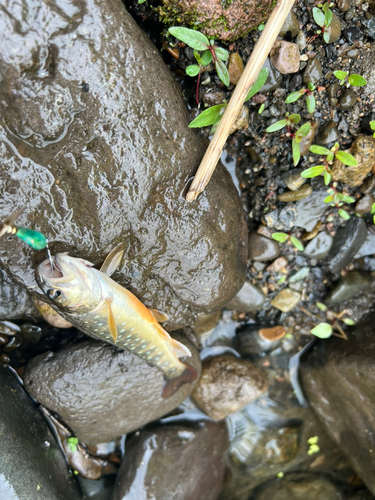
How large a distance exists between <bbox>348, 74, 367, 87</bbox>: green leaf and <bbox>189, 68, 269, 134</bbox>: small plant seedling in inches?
31.1

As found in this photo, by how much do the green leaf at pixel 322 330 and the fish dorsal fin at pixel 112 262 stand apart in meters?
2.74

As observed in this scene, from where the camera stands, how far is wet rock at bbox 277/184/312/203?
3.64 meters

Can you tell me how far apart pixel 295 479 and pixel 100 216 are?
4.78 m

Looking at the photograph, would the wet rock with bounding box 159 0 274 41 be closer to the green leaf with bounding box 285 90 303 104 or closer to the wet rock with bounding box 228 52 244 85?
the wet rock with bounding box 228 52 244 85

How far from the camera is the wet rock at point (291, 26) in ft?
9.72

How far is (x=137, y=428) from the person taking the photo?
436 centimetres

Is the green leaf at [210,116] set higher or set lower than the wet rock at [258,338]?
higher

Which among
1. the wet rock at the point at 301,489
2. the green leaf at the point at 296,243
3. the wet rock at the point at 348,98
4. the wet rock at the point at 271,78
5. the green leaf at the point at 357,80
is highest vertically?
the wet rock at the point at 271,78

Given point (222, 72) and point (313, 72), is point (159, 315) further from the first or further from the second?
point (313, 72)

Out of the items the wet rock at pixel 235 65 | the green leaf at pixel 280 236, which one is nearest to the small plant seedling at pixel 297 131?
the wet rock at pixel 235 65

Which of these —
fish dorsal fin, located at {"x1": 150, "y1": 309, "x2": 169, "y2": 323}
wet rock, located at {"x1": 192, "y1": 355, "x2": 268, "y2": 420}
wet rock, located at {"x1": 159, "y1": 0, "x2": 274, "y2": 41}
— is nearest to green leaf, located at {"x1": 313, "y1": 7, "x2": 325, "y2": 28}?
wet rock, located at {"x1": 159, "y1": 0, "x2": 274, "y2": 41}

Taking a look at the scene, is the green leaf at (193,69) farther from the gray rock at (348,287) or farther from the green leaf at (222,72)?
the gray rock at (348,287)

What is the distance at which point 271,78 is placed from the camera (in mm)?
3100

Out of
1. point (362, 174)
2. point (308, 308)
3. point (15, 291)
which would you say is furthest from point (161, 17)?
point (308, 308)
